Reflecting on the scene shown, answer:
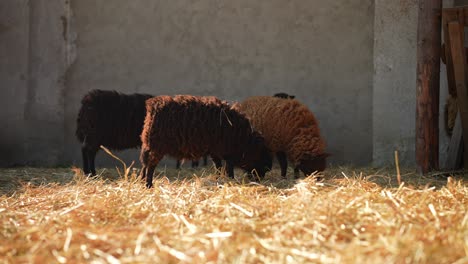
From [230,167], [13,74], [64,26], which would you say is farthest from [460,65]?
[13,74]

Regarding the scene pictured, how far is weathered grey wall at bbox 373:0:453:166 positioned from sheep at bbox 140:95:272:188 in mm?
2653

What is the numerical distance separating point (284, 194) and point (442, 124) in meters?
4.28

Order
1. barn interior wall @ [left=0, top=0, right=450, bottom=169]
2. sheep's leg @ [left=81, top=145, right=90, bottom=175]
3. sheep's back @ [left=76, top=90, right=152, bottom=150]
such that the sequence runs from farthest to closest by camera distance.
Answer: barn interior wall @ [left=0, top=0, right=450, bottom=169] < sheep's leg @ [left=81, top=145, right=90, bottom=175] < sheep's back @ [left=76, top=90, right=152, bottom=150]

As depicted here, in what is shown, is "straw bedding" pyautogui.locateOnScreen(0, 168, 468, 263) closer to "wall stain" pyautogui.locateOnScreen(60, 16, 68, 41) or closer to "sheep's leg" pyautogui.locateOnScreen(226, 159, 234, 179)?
"sheep's leg" pyautogui.locateOnScreen(226, 159, 234, 179)

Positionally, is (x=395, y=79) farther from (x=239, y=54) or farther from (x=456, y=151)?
(x=239, y=54)

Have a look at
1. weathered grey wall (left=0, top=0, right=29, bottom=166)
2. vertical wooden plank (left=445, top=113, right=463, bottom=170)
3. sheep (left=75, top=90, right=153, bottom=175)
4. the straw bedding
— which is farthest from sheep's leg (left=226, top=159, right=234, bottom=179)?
weathered grey wall (left=0, top=0, right=29, bottom=166)

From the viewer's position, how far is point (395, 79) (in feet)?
28.5

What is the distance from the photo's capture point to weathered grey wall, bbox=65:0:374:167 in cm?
914

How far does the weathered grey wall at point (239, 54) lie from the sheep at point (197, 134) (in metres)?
2.65

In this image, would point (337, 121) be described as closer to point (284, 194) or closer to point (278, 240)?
point (284, 194)

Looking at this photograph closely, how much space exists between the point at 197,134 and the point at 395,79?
3.81 metres

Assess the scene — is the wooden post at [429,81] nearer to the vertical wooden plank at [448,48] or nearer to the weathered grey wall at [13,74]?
the vertical wooden plank at [448,48]

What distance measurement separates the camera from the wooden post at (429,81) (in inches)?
269

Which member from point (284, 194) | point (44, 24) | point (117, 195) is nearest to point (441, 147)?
point (284, 194)
